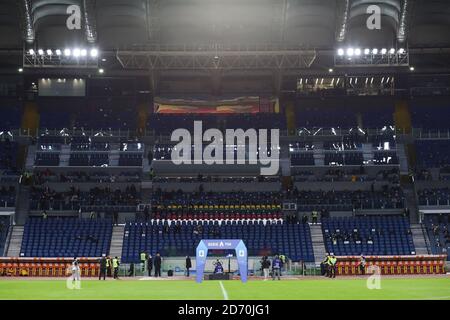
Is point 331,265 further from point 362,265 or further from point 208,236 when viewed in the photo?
point 208,236

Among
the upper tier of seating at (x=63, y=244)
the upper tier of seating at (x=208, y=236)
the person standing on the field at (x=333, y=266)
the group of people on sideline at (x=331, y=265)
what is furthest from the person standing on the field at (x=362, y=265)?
the upper tier of seating at (x=63, y=244)

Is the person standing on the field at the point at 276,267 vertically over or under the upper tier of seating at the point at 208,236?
under

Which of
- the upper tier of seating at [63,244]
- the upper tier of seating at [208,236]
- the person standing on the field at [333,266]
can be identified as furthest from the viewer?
the upper tier of seating at [63,244]

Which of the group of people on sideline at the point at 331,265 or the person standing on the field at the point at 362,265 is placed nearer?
the group of people on sideline at the point at 331,265

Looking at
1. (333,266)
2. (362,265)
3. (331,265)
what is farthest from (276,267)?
(362,265)

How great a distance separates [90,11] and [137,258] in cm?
1920

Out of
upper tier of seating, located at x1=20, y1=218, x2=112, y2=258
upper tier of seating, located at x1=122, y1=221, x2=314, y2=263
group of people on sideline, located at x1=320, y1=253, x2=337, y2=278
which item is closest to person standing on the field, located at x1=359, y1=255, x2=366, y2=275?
group of people on sideline, located at x1=320, y1=253, x2=337, y2=278

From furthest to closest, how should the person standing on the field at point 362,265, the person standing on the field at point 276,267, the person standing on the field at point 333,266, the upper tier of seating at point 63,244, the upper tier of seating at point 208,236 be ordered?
1. the upper tier of seating at point 63,244
2. the upper tier of seating at point 208,236
3. the person standing on the field at point 362,265
4. the person standing on the field at point 333,266
5. the person standing on the field at point 276,267

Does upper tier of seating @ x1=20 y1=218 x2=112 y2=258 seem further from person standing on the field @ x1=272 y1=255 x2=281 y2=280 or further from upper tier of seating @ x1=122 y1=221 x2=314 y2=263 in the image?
person standing on the field @ x1=272 y1=255 x2=281 y2=280

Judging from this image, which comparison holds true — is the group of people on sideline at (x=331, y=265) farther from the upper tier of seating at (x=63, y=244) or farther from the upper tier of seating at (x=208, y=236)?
the upper tier of seating at (x=63, y=244)

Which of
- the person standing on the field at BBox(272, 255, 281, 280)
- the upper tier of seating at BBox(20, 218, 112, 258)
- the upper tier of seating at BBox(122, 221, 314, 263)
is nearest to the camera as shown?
the person standing on the field at BBox(272, 255, 281, 280)

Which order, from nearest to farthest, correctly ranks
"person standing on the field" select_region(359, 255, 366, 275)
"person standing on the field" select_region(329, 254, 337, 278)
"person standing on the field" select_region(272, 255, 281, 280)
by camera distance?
"person standing on the field" select_region(272, 255, 281, 280)
"person standing on the field" select_region(329, 254, 337, 278)
"person standing on the field" select_region(359, 255, 366, 275)

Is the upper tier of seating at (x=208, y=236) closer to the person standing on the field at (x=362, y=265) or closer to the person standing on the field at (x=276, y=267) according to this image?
the person standing on the field at (x=362, y=265)
